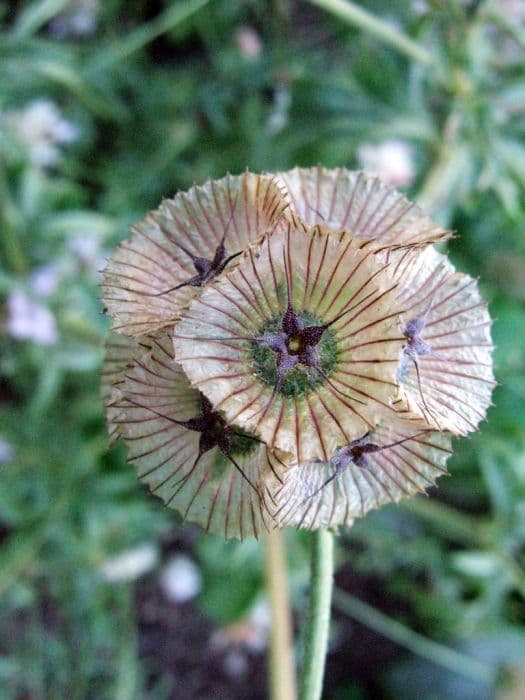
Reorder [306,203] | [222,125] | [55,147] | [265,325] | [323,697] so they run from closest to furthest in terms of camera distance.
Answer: [265,325] < [306,203] < [222,125] < [55,147] < [323,697]

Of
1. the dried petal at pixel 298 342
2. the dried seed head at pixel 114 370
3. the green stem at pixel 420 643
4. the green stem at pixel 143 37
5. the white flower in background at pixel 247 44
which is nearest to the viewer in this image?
the dried petal at pixel 298 342

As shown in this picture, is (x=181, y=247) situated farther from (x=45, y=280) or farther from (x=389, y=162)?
(x=389, y=162)

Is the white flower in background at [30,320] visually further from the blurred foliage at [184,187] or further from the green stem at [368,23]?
the green stem at [368,23]

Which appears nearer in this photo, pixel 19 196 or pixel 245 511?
pixel 245 511

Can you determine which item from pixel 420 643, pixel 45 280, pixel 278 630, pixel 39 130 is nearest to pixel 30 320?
pixel 45 280

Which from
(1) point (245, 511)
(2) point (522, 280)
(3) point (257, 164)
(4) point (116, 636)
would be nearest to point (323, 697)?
(4) point (116, 636)

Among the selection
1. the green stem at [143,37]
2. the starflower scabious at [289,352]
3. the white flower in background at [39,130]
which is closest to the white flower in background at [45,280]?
the white flower in background at [39,130]

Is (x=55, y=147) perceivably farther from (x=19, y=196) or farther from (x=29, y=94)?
(x=19, y=196)
